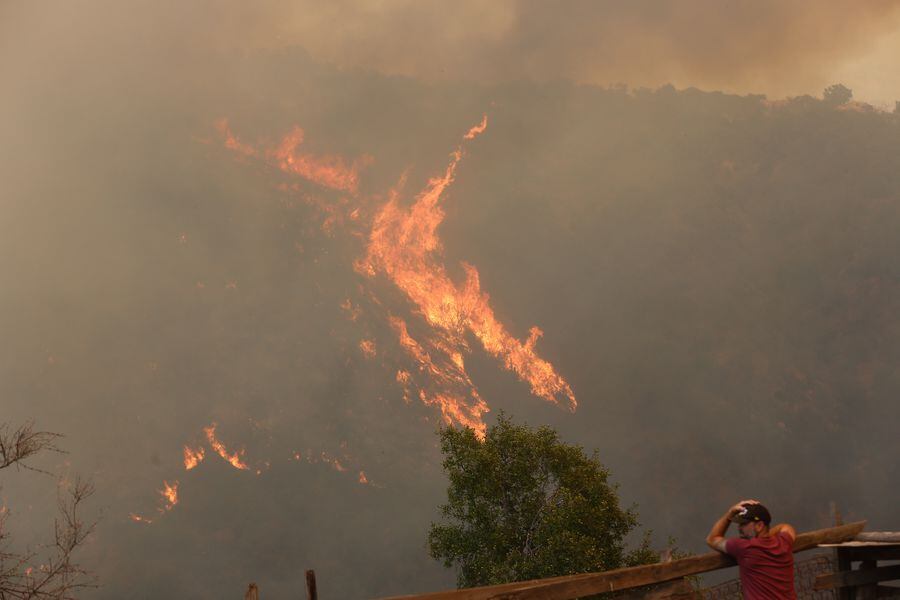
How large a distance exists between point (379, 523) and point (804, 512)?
108 meters

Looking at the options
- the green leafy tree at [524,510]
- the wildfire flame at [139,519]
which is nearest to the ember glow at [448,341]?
the wildfire flame at [139,519]

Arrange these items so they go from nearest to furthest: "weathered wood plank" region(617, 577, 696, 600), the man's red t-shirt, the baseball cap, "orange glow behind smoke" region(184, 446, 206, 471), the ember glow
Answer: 1. the man's red t-shirt
2. the baseball cap
3. "weathered wood plank" region(617, 577, 696, 600)
4. "orange glow behind smoke" region(184, 446, 206, 471)
5. the ember glow

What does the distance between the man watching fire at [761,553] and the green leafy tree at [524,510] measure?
94.0 ft

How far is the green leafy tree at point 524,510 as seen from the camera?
35.7 m

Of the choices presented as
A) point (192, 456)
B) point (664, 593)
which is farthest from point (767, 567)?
point (192, 456)

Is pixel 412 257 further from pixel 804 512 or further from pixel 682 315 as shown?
pixel 804 512

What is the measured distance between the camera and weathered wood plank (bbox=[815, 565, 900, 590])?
11.4 m

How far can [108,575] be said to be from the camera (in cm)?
15950

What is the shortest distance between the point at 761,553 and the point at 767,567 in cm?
18

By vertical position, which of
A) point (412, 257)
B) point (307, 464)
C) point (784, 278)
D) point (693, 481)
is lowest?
point (693, 481)

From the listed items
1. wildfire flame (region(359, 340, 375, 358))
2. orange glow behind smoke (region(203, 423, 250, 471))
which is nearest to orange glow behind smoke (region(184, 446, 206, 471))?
orange glow behind smoke (region(203, 423, 250, 471))

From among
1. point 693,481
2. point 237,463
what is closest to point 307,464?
point 237,463

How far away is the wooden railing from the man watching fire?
47 centimetres

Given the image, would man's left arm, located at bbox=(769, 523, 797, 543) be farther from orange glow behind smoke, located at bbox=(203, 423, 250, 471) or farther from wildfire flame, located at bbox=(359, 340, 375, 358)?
orange glow behind smoke, located at bbox=(203, 423, 250, 471)
